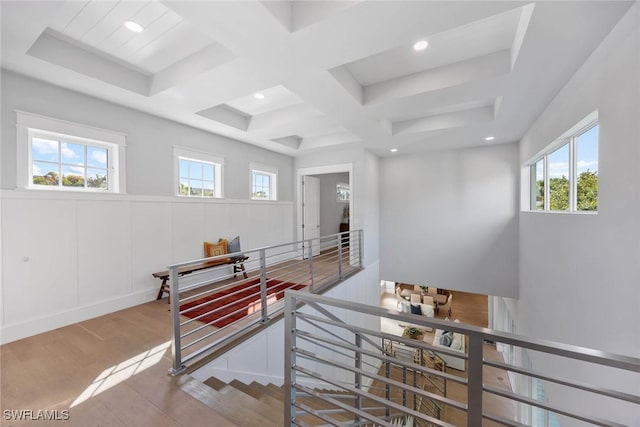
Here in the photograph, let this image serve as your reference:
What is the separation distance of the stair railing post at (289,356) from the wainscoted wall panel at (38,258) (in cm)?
287

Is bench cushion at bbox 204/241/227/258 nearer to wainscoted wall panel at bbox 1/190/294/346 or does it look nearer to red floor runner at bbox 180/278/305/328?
wainscoted wall panel at bbox 1/190/294/346

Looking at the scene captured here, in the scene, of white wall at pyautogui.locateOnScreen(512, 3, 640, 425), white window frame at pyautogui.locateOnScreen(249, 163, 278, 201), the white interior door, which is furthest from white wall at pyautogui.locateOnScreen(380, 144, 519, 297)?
white window frame at pyautogui.locateOnScreen(249, 163, 278, 201)

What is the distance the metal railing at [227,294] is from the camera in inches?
78.0

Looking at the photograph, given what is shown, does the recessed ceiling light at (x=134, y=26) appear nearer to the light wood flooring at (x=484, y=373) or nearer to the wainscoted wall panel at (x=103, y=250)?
the wainscoted wall panel at (x=103, y=250)

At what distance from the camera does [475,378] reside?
956mm

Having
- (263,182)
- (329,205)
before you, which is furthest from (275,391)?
(329,205)

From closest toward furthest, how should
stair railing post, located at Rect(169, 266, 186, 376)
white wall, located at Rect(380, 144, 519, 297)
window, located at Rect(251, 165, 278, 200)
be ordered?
stair railing post, located at Rect(169, 266, 186, 376)
white wall, located at Rect(380, 144, 519, 297)
window, located at Rect(251, 165, 278, 200)

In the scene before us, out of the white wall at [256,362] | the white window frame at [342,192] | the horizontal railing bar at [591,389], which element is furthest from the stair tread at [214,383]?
the white window frame at [342,192]

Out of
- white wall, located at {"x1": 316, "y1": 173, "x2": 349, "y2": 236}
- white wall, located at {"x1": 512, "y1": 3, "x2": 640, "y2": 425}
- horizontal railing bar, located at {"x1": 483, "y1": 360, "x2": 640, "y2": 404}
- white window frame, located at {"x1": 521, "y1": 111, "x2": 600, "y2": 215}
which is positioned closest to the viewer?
horizontal railing bar, located at {"x1": 483, "y1": 360, "x2": 640, "y2": 404}

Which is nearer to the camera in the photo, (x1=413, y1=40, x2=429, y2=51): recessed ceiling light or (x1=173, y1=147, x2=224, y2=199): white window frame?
(x1=413, y1=40, x2=429, y2=51): recessed ceiling light

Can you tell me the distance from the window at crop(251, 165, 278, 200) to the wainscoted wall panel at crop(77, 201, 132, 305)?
2309 millimetres

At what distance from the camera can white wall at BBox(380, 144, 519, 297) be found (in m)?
4.71

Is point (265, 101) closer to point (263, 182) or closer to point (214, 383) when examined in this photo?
point (263, 182)

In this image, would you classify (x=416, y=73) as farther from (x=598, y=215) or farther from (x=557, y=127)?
(x=598, y=215)
